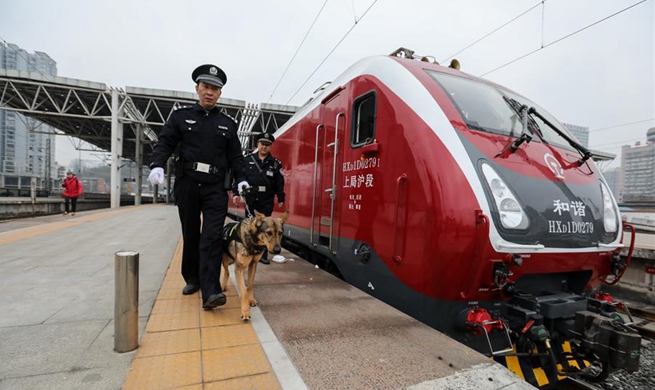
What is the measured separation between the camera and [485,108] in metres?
3.10

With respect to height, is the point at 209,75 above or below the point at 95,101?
below

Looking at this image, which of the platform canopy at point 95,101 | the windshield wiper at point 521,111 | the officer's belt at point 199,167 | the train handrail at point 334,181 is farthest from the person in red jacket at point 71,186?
the windshield wiper at point 521,111

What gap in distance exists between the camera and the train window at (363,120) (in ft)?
11.2

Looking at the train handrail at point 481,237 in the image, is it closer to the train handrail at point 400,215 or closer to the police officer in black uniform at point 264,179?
the train handrail at point 400,215

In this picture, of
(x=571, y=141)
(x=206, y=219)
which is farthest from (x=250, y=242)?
(x=571, y=141)

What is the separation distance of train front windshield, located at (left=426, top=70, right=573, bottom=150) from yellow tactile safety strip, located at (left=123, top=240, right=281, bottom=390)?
2377 millimetres

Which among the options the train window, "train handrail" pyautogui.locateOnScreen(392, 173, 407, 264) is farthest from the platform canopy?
"train handrail" pyautogui.locateOnScreen(392, 173, 407, 264)

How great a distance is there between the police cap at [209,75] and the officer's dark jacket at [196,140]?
0.85 feet

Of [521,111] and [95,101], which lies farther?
[95,101]

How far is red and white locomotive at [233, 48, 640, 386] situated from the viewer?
2.40m

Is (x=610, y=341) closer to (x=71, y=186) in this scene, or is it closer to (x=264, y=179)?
(x=264, y=179)

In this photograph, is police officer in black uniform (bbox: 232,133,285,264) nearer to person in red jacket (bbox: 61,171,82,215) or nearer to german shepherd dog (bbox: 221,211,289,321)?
german shepherd dog (bbox: 221,211,289,321)

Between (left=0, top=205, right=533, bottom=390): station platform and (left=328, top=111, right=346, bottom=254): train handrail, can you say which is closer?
(left=0, top=205, right=533, bottom=390): station platform

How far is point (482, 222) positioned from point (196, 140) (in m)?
2.46
